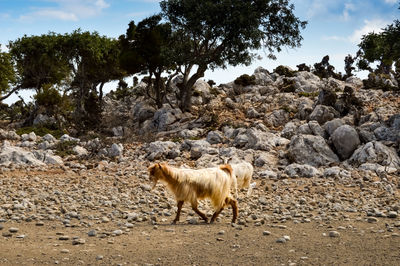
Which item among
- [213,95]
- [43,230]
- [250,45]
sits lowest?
[43,230]

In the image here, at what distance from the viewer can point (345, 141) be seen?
60.0ft

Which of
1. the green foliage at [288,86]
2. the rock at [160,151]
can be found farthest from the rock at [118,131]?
the green foliage at [288,86]

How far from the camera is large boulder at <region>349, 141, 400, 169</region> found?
16.6 metres

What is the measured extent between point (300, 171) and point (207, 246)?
921 centimetres

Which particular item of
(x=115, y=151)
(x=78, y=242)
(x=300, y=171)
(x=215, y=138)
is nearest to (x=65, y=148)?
(x=115, y=151)

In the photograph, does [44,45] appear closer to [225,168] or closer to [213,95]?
[213,95]

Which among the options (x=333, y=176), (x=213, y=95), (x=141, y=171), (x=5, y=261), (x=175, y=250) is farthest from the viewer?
(x=213, y=95)

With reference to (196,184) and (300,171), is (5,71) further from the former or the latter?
(196,184)

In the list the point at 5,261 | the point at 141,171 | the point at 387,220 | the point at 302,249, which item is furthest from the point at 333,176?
the point at 5,261

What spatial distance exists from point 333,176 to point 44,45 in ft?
113

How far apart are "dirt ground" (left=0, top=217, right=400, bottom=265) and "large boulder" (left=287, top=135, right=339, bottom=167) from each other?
8700 millimetres

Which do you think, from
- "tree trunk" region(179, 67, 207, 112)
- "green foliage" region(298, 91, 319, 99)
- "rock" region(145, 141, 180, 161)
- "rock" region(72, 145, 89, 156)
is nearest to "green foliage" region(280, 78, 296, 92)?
"green foliage" region(298, 91, 319, 99)

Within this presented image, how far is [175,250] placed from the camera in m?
7.01

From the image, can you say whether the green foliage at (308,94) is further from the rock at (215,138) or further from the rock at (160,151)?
the rock at (160,151)
